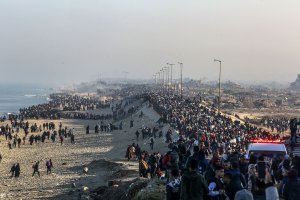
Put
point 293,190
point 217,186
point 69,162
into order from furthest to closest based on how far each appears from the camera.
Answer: point 69,162, point 217,186, point 293,190

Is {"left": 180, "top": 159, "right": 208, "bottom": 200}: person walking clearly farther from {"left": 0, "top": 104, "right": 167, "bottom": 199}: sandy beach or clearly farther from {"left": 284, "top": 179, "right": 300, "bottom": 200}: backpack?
{"left": 0, "top": 104, "right": 167, "bottom": 199}: sandy beach

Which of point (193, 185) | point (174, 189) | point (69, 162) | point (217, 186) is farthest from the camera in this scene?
point (69, 162)

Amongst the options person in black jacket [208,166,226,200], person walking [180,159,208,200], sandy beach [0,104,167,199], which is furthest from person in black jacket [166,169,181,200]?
sandy beach [0,104,167,199]

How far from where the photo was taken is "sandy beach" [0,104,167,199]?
25.1 meters

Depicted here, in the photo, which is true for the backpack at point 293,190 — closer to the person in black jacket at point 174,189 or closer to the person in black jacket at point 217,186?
the person in black jacket at point 217,186

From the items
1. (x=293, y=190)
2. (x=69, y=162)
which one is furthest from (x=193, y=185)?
(x=69, y=162)

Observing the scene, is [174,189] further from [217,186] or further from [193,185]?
[193,185]

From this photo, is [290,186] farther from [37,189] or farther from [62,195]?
[37,189]

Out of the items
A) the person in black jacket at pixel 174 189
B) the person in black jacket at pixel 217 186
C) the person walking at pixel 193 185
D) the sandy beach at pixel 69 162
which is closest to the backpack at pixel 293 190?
the person in black jacket at pixel 217 186

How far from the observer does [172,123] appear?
39812 mm

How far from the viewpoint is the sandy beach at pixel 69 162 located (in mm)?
25109

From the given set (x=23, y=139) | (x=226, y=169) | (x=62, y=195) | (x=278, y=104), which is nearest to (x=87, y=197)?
(x=62, y=195)

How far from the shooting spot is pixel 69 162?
1432 inches

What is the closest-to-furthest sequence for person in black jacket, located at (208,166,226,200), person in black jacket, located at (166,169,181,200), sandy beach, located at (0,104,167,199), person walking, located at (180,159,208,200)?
person walking, located at (180,159,208,200) < person in black jacket, located at (208,166,226,200) < person in black jacket, located at (166,169,181,200) < sandy beach, located at (0,104,167,199)
